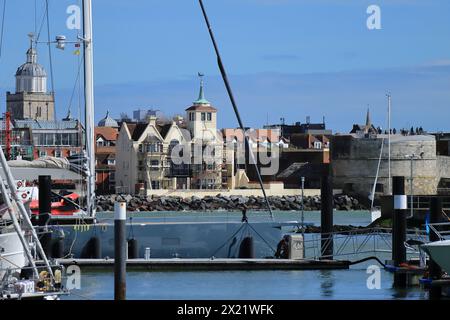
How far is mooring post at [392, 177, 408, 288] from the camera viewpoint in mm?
30169

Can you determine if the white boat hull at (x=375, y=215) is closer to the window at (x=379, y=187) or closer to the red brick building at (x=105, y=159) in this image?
the window at (x=379, y=187)

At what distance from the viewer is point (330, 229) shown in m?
37.4

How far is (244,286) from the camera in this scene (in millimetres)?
32125

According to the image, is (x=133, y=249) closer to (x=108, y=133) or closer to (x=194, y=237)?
(x=194, y=237)

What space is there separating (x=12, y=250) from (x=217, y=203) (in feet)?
328

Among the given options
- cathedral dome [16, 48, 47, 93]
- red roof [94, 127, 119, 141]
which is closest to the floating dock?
red roof [94, 127, 119, 141]

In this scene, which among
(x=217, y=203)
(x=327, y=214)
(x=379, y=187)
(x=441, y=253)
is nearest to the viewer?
(x=441, y=253)

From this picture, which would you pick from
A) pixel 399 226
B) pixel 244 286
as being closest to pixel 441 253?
pixel 399 226

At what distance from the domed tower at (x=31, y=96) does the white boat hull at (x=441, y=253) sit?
149 meters

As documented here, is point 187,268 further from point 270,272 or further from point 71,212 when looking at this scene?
point 71,212

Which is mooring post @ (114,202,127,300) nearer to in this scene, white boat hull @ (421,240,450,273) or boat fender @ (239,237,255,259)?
white boat hull @ (421,240,450,273)

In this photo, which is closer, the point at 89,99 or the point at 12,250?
the point at 12,250
